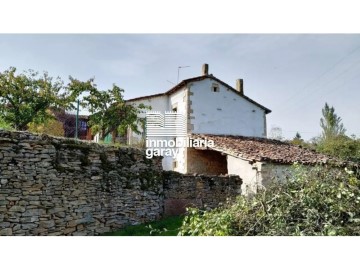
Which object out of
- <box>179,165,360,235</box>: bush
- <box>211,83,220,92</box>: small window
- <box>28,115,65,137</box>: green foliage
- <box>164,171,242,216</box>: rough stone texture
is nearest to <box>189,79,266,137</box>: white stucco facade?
<box>211,83,220,92</box>: small window

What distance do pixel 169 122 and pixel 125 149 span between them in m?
3.31

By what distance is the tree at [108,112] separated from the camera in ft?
34.2

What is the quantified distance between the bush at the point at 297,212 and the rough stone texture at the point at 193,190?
3738 mm

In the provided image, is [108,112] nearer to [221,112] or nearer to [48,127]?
[48,127]

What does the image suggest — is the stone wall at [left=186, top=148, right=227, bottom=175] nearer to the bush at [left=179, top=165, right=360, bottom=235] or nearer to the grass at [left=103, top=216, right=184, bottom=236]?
the grass at [left=103, top=216, right=184, bottom=236]

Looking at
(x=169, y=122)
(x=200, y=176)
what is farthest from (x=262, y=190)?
(x=169, y=122)

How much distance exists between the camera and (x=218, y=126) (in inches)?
541

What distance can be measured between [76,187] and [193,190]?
10.6 ft

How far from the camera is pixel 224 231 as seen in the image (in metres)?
4.16

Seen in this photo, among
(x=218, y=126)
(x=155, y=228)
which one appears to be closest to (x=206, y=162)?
(x=218, y=126)

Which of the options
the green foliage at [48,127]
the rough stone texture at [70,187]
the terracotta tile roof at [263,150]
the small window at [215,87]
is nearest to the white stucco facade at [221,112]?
the small window at [215,87]

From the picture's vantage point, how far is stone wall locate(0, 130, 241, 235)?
223 inches

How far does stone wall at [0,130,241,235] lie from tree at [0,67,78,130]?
434 centimetres
